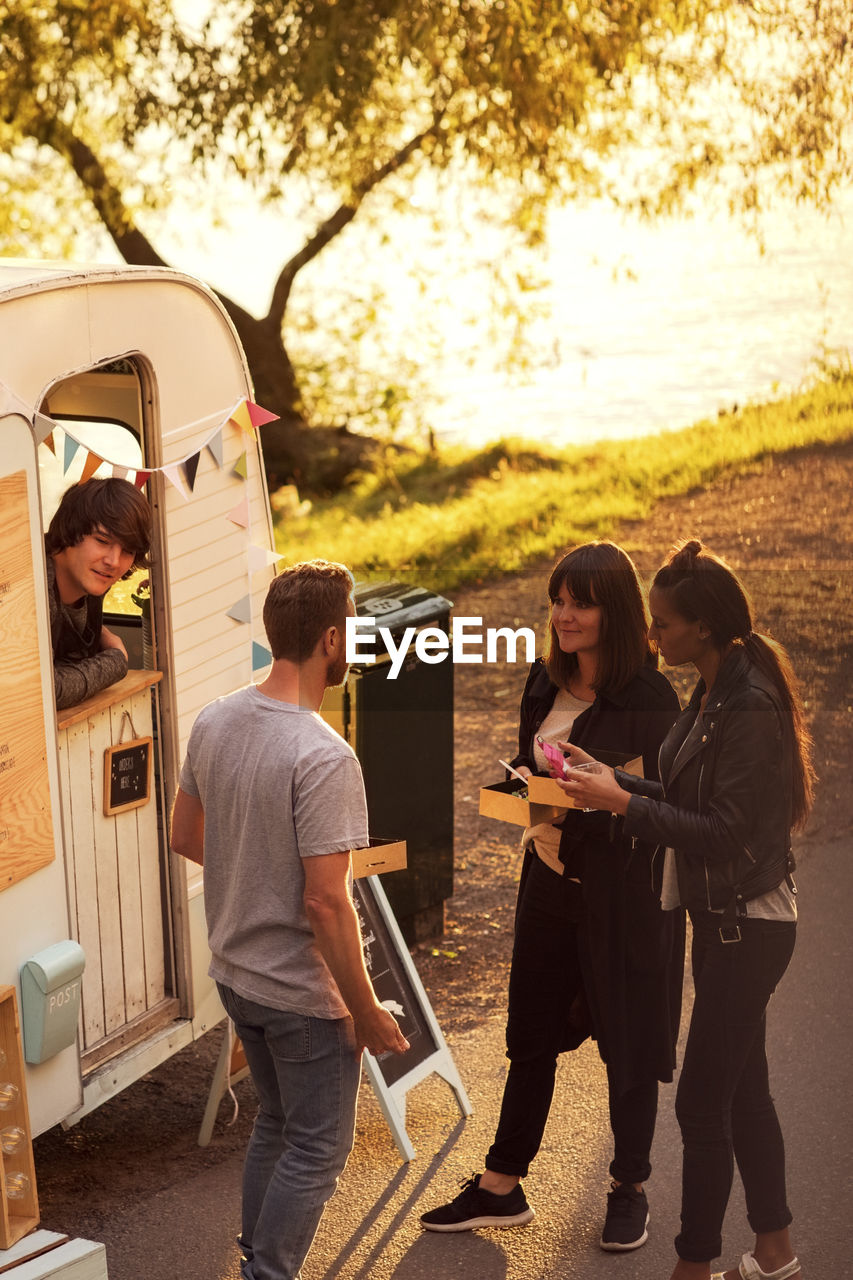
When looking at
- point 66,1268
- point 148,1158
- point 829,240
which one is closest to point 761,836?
point 66,1268

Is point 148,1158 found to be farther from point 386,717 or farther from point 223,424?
point 223,424

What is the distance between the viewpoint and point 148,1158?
16.5 feet

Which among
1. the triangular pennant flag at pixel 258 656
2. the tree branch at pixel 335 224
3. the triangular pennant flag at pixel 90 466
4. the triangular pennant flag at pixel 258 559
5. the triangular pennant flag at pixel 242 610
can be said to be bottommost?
the triangular pennant flag at pixel 258 656

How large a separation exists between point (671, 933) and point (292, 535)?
485 inches

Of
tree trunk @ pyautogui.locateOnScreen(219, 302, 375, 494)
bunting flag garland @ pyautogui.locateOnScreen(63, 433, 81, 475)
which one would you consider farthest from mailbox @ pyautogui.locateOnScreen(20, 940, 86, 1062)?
tree trunk @ pyautogui.locateOnScreen(219, 302, 375, 494)

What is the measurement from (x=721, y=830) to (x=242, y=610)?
2177 millimetres

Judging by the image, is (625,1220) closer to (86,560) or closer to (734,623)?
(734,623)

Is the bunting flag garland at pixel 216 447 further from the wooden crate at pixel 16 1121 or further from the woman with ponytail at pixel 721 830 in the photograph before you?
the wooden crate at pixel 16 1121

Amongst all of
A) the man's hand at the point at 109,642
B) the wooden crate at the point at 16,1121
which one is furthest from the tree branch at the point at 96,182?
the wooden crate at the point at 16,1121

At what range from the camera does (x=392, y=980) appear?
5270 mm

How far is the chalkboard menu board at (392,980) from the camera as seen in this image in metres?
5.21

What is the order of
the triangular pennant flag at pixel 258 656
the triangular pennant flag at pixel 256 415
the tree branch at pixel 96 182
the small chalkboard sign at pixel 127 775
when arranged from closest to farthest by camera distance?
the small chalkboard sign at pixel 127 775 → the triangular pennant flag at pixel 256 415 → the triangular pennant flag at pixel 258 656 → the tree branch at pixel 96 182

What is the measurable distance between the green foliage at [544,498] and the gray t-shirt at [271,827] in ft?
29.6

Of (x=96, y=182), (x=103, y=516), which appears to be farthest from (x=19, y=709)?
(x=96, y=182)
